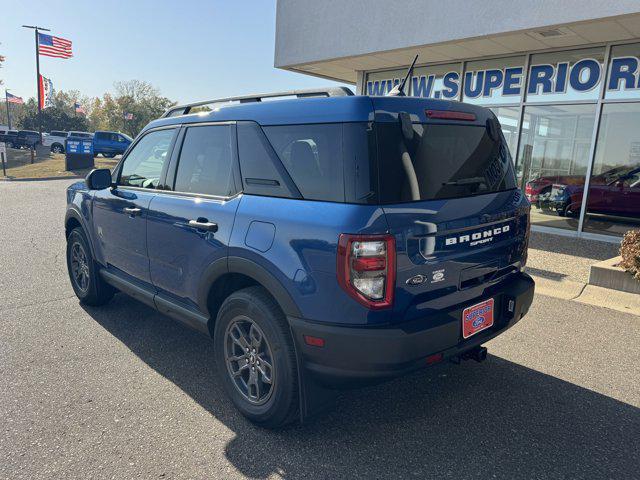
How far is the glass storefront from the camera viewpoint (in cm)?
840

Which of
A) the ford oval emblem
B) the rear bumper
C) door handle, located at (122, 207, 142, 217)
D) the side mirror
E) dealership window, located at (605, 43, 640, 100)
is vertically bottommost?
the rear bumper

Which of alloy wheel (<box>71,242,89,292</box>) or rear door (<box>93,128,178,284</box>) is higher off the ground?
rear door (<box>93,128,178,284</box>)

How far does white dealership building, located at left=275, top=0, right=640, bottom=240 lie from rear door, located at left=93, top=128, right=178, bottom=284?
6.50 meters

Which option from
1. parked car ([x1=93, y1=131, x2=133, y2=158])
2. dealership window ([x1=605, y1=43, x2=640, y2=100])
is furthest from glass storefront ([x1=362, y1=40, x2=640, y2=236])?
parked car ([x1=93, y1=131, x2=133, y2=158])

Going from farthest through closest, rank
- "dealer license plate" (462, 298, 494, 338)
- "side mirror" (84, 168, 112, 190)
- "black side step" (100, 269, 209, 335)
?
1. "side mirror" (84, 168, 112, 190)
2. "black side step" (100, 269, 209, 335)
3. "dealer license plate" (462, 298, 494, 338)

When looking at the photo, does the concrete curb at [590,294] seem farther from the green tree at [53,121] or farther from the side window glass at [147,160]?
the green tree at [53,121]

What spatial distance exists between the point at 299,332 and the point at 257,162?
106cm

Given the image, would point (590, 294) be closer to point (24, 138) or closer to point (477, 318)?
point (477, 318)

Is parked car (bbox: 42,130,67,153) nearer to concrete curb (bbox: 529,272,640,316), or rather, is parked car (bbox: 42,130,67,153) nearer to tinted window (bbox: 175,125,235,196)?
tinted window (bbox: 175,125,235,196)

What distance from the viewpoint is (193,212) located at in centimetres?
305

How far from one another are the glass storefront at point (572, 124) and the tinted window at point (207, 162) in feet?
24.1

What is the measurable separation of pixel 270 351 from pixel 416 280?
90 cm

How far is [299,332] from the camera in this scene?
237cm

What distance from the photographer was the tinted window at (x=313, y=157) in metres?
2.34
